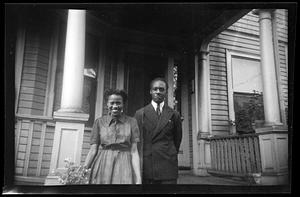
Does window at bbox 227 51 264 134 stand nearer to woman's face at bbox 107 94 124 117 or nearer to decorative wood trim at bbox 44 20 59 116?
woman's face at bbox 107 94 124 117

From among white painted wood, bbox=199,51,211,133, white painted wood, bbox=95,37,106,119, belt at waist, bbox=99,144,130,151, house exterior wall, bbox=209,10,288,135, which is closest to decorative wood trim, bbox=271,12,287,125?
house exterior wall, bbox=209,10,288,135

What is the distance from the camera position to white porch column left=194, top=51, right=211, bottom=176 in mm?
3516

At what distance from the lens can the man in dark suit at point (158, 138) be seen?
256cm

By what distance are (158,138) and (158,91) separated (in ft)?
1.71

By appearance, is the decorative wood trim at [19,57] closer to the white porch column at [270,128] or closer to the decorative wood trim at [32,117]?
the decorative wood trim at [32,117]

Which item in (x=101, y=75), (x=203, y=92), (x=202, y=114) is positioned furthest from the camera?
(x=203, y=92)

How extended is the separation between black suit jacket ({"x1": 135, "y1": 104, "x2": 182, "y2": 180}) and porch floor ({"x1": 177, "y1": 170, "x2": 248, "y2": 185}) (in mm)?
490

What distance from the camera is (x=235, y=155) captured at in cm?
352

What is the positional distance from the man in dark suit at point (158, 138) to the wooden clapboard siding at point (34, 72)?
1.27 meters

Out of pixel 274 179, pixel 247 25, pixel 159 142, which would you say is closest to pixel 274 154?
pixel 274 179

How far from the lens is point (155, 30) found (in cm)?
350

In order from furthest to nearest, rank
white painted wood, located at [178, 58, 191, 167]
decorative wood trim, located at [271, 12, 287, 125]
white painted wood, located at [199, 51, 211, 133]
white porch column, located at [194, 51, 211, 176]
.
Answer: white painted wood, located at [199, 51, 211, 133] < white porch column, located at [194, 51, 211, 176] < white painted wood, located at [178, 58, 191, 167] < decorative wood trim, located at [271, 12, 287, 125]

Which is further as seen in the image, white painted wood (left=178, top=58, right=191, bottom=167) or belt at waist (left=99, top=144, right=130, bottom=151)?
white painted wood (left=178, top=58, right=191, bottom=167)

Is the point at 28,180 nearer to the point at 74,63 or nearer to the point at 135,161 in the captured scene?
the point at 135,161
